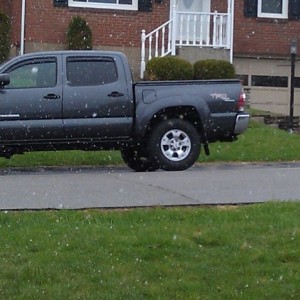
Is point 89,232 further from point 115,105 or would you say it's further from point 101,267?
point 115,105

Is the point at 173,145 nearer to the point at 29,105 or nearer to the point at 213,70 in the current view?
the point at 29,105

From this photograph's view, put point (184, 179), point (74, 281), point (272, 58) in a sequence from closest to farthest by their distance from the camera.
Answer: point (74, 281) → point (184, 179) → point (272, 58)

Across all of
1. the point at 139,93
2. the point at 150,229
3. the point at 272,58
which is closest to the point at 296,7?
the point at 272,58

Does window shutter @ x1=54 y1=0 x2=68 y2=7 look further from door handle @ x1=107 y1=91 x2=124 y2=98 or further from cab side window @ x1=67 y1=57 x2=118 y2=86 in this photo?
door handle @ x1=107 y1=91 x2=124 y2=98

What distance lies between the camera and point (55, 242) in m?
7.42

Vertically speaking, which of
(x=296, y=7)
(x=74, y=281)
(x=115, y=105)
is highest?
(x=296, y=7)

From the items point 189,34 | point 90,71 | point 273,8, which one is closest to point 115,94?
point 90,71

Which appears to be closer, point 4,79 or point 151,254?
point 151,254

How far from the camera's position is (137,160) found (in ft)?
46.6

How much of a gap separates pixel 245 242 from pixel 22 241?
1820 millimetres

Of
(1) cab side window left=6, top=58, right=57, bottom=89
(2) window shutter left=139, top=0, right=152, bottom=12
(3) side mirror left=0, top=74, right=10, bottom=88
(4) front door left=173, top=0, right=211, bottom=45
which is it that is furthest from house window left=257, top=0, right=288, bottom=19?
(3) side mirror left=0, top=74, right=10, bottom=88

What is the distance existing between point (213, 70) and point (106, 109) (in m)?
7.43

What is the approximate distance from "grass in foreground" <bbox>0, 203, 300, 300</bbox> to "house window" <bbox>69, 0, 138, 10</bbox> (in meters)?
14.2

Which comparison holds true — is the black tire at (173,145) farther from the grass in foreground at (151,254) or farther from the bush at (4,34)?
the bush at (4,34)
